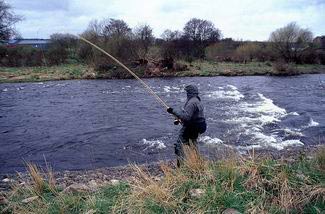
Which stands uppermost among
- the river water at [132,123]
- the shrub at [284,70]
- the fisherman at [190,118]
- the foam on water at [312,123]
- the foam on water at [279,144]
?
the fisherman at [190,118]

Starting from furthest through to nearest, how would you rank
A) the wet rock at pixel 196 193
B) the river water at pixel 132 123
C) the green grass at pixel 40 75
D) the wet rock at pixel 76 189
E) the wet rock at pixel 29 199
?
the green grass at pixel 40 75 → the river water at pixel 132 123 → the wet rock at pixel 76 189 → the wet rock at pixel 29 199 → the wet rock at pixel 196 193

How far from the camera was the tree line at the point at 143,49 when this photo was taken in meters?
41.8

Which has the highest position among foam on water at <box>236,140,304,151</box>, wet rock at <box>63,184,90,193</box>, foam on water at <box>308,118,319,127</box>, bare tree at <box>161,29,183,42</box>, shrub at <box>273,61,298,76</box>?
bare tree at <box>161,29,183,42</box>

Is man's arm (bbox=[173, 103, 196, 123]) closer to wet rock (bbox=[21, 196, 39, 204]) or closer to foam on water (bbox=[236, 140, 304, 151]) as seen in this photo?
wet rock (bbox=[21, 196, 39, 204])

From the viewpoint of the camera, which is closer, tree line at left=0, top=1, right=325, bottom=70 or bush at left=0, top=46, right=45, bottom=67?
tree line at left=0, top=1, right=325, bottom=70

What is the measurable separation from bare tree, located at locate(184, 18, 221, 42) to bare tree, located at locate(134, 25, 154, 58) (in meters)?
21.3

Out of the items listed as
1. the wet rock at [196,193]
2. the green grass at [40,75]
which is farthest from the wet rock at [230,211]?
the green grass at [40,75]

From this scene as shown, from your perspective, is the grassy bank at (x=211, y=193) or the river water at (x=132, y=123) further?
the river water at (x=132, y=123)

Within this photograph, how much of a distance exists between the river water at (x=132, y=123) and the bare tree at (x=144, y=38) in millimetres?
14811

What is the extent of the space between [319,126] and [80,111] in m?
11.5

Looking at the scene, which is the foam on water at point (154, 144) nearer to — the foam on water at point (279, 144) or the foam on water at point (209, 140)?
the foam on water at point (209, 140)

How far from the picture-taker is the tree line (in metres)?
41.8

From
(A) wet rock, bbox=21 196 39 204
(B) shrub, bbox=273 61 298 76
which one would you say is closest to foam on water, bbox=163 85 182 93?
(B) shrub, bbox=273 61 298 76

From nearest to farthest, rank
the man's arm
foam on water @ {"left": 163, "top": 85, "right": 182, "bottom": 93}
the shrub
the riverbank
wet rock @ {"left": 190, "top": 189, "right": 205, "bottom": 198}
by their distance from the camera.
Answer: wet rock @ {"left": 190, "top": 189, "right": 205, "bottom": 198}
the man's arm
foam on water @ {"left": 163, "top": 85, "right": 182, "bottom": 93}
the riverbank
the shrub
